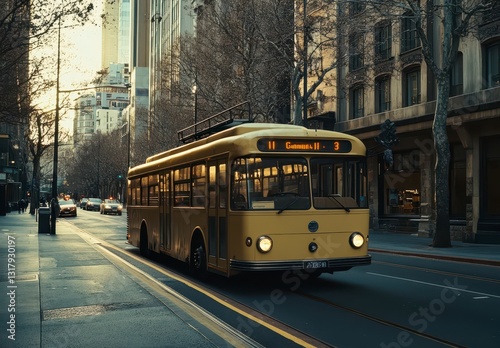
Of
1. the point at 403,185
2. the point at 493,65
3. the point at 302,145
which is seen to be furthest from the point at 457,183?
the point at 302,145

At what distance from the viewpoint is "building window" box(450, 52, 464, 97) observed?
26828mm

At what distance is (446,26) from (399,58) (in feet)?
31.1

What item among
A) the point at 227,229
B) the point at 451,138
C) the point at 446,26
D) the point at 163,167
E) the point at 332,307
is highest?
the point at 446,26

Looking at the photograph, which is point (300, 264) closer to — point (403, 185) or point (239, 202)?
point (239, 202)

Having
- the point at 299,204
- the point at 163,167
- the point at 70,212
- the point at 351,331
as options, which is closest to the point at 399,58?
the point at 163,167

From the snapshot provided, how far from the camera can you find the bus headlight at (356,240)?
10.9 metres

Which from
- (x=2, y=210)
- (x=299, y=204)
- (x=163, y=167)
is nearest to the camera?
(x=299, y=204)

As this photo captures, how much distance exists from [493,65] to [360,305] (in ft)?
60.8

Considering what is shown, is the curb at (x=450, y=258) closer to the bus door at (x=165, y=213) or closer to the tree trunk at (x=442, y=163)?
the tree trunk at (x=442, y=163)

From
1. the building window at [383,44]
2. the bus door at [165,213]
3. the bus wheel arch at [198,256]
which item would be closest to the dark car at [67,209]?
the building window at [383,44]

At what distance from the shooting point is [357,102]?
3572 cm

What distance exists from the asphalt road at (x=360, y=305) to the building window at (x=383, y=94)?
732 inches

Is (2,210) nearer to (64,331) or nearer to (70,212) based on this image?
(70,212)

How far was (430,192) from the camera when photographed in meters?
29.5
